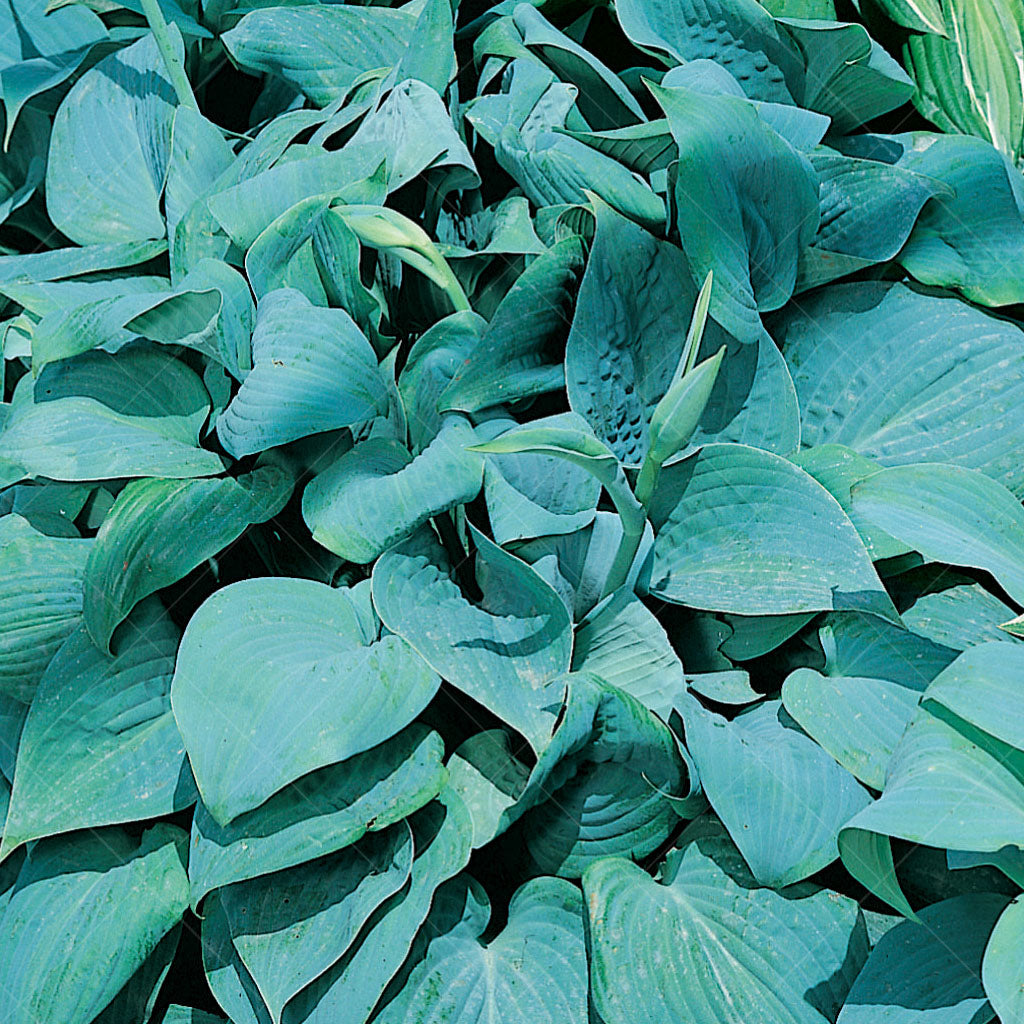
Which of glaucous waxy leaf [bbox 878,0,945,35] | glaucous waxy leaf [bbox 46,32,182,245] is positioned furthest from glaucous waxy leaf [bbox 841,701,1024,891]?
glaucous waxy leaf [bbox 46,32,182,245]

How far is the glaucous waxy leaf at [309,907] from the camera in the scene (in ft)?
2.87

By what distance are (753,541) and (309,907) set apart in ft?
1.66

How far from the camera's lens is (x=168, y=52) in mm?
1271

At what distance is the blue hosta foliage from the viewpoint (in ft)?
2.84

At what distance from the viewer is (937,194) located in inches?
45.5

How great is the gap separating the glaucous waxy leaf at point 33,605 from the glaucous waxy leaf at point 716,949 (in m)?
0.55

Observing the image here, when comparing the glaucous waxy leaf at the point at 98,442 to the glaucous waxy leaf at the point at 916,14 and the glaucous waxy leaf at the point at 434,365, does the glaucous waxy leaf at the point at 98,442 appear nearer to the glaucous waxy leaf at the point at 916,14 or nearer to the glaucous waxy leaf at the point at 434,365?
the glaucous waxy leaf at the point at 434,365

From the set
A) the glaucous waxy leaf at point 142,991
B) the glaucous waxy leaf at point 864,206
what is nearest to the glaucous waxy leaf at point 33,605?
the glaucous waxy leaf at point 142,991

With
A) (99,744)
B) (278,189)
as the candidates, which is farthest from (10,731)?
(278,189)

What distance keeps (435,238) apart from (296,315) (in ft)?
1.20

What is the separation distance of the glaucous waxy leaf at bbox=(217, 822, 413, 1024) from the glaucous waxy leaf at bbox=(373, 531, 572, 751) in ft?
0.52

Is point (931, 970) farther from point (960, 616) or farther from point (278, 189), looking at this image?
point (278, 189)

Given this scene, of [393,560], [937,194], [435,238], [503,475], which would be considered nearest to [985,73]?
[937,194]

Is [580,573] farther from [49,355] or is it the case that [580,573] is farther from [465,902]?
[49,355]
